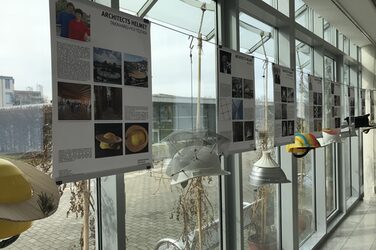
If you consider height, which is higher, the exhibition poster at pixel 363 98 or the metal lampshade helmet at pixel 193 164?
the exhibition poster at pixel 363 98

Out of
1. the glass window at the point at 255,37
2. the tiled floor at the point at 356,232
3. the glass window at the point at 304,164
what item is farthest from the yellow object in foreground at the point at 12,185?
the tiled floor at the point at 356,232

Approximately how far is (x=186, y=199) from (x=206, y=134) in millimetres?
654

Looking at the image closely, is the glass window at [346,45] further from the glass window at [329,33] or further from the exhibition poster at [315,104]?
the exhibition poster at [315,104]

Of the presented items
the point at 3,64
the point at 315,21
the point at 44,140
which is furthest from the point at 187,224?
the point at 315,21

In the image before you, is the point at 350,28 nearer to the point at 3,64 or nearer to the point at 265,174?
the point at 265,174

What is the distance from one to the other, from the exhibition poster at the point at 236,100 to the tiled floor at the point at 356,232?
2714 millimetres

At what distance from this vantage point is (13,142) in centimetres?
122

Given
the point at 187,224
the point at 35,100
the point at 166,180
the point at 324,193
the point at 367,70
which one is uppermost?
the point at 367,70

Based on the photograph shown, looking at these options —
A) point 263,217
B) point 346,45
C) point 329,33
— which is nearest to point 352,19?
point 329,33

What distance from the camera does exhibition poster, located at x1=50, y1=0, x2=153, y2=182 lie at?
1.17 m

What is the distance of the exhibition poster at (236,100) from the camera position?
2.16 metres

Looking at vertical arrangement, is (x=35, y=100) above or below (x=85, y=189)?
above

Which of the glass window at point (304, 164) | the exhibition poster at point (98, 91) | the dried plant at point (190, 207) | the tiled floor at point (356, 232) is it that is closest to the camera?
the exhibition poster at point (98, 91)

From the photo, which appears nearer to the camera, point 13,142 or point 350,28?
point 13,142
